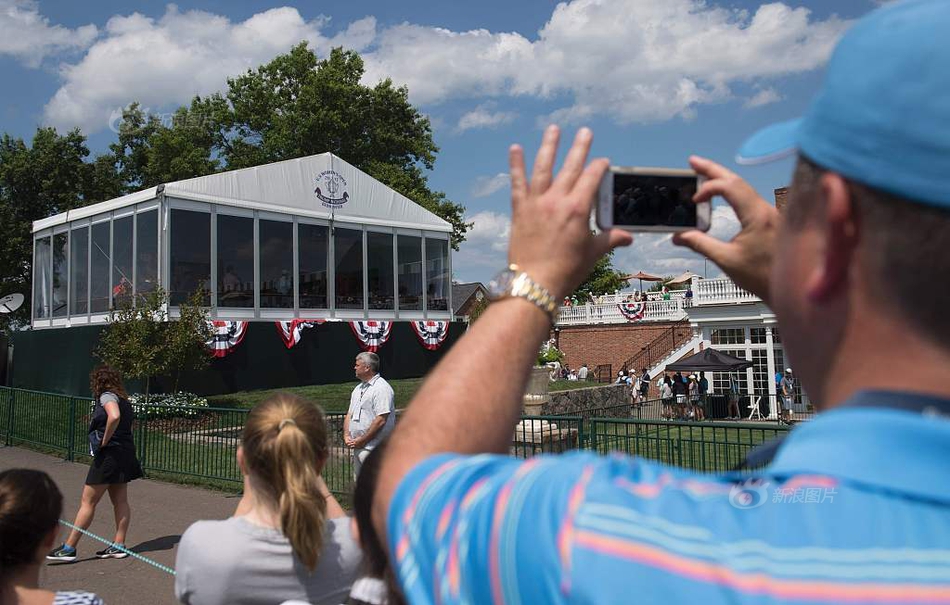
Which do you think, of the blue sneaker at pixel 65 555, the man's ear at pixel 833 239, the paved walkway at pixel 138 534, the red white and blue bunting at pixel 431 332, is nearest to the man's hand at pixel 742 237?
the man's ear at pixel 833 239

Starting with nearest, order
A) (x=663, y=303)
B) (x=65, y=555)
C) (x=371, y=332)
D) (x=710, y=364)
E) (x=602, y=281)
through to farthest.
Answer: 1. (x=65, y=555)
2. (x=371, y=332)
3. (x=710, y=364)
4. (x=663, y=303)
5. (x=602, y=281)

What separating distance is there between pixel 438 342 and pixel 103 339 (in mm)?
11303

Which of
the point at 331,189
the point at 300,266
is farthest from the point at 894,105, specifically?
the point at 331,189

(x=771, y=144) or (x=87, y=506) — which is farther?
(x=87, y=506)

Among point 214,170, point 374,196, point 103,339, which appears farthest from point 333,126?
point 103,339

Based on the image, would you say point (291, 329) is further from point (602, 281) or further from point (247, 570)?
point (602, 281)

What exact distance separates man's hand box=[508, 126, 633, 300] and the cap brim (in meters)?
0.24

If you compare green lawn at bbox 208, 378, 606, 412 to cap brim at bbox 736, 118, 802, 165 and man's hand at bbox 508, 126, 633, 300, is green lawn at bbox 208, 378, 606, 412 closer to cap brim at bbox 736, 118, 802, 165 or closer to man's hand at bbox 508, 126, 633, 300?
man's hand at bbox 508, 126, 633, 300

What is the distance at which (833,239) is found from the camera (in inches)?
31.8

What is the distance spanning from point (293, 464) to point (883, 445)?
249 cm

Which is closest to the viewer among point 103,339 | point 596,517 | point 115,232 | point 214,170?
point 596,517

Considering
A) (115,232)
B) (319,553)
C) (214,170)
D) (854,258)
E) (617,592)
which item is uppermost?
(214,170)

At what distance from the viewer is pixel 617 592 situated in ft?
2.36

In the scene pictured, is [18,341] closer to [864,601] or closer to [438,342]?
[438,342]
